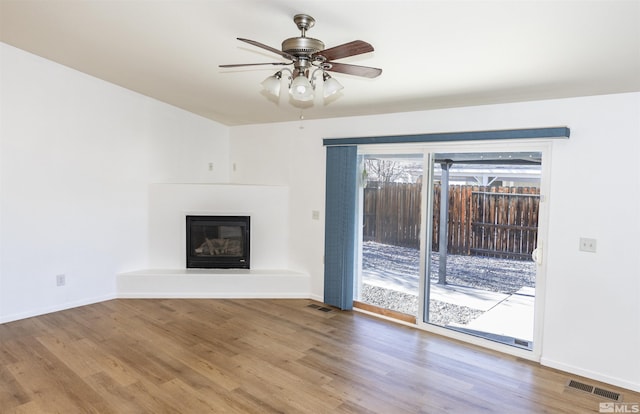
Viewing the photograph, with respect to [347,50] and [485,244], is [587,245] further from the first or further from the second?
[347,50]

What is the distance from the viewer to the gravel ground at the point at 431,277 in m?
3.66

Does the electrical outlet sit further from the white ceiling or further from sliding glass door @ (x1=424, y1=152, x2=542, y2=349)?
the white ceiling

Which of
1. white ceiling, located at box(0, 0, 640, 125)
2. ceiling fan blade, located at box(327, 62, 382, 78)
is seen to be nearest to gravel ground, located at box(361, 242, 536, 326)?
white ceiling, located at box(0, 0, 640, 125)

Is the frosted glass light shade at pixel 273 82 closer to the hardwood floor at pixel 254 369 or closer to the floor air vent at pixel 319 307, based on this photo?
the hardwood floor at pixel 254 369

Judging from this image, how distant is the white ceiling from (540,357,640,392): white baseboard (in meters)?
2.15

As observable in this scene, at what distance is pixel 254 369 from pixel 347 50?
247 cm

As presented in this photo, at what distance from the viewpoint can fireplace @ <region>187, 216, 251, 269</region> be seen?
5.23 m

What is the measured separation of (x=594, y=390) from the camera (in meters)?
2.93

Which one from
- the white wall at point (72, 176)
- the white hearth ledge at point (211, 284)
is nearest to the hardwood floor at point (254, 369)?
the white wall at point (72, 176)

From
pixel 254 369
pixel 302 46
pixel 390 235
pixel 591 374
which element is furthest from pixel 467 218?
pixel 302 46

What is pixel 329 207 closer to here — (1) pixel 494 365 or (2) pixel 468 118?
(2) pixel 468 118

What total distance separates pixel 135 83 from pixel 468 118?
3649 mm

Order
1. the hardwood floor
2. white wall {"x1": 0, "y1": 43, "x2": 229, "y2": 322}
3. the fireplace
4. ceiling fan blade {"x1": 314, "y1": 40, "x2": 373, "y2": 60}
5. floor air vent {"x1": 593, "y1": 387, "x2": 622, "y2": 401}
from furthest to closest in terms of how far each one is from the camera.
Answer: the fireplace, white wall {"x1": 0, "y1": 43, "x2": 229, "y2": 322}, floor air vent {"x1": 593, "y1": 387, "x2": 622, "y2": 401}, the hardwood floor, ceiling fan blade {"x1": 314, "y1": 40, "x2": 373, "y2": 60}

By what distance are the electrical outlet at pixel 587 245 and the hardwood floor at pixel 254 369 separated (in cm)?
101
